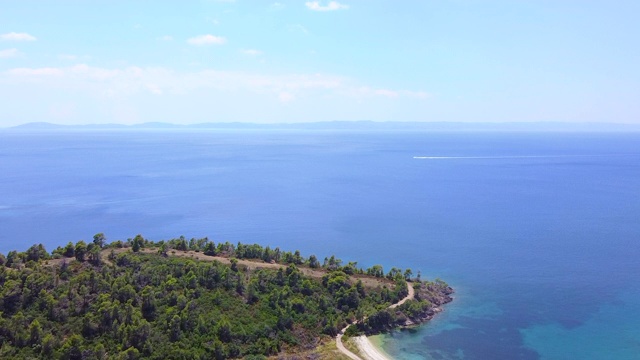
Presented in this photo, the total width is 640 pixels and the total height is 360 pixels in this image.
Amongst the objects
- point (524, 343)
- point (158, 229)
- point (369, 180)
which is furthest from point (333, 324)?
point (369, 180)

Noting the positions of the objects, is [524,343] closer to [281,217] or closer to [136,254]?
[136,254]

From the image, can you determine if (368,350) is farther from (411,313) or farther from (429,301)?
(429,301)

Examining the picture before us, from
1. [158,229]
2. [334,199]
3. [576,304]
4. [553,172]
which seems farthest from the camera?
[553,172]

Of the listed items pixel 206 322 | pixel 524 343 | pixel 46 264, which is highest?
pixel 46 264

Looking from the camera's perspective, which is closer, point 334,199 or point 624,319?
point 624,319

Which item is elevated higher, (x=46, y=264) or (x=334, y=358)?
(x=46, y=264)

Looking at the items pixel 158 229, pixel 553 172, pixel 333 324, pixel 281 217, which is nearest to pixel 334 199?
pixel 281 217

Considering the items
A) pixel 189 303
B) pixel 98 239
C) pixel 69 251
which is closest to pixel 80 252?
pixel 69 251

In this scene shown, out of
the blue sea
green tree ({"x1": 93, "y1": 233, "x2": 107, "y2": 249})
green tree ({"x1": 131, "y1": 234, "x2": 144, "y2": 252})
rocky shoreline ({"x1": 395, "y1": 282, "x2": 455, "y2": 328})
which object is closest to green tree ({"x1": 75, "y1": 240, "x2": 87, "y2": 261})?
green tree ({"x1": 93, "y1": 233, "x2": 107, "y2": 249})

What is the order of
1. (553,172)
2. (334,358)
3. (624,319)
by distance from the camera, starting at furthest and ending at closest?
(553,172)
(624,319)
(334,358)
